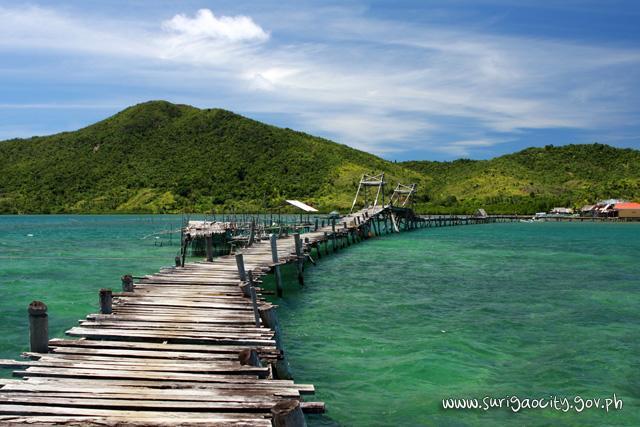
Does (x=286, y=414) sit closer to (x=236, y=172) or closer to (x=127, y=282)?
(x=127, y=282)

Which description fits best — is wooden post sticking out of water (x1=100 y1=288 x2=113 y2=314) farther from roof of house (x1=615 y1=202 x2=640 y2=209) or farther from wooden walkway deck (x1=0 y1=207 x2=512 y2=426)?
roof of house (x1=615 y1=202 x2=640 y2=209)

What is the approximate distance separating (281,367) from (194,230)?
97.0 ft

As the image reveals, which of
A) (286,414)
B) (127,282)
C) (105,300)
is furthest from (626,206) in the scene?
(286,414)

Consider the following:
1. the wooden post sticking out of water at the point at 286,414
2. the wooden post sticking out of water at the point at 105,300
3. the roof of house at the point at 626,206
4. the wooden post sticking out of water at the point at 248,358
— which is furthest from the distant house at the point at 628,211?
the wooden post sticking out of water at the point at 286,414

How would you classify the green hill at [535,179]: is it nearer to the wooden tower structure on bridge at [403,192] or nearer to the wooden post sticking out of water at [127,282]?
the wooden tower structure on bridge at [403,192]

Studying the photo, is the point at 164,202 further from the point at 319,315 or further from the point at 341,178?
the point at 319,315

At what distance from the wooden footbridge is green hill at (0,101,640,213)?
95831 mm

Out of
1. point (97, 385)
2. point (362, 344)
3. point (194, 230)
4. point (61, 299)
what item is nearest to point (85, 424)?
point (97, 385)

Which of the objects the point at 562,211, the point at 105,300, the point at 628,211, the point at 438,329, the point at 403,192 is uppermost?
the point at 403,192

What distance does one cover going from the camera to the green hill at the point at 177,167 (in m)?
122

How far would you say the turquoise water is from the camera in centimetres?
1141

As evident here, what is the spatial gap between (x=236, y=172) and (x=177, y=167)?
16.3 metres

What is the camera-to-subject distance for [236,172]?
12950 centimetres

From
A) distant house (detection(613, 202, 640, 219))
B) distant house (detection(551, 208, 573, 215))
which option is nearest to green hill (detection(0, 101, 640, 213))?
distant house (detection(551, 208, 573, 215))
